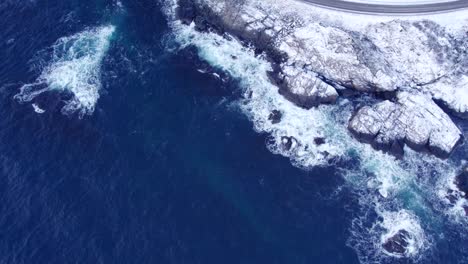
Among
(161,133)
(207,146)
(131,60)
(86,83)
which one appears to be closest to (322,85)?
(207,146)

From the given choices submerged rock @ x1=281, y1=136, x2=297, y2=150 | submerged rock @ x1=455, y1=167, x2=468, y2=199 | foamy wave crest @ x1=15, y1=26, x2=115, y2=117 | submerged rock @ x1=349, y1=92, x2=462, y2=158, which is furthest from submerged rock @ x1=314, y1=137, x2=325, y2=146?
foamy wave crest @ x1=15, y1=26, x2=115, y2=117

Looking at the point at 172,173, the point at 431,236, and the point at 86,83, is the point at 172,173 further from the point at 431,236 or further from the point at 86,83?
the point at 431,236

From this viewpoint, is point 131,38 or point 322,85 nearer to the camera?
point 322,85

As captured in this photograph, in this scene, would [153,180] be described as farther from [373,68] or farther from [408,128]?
[408,128]

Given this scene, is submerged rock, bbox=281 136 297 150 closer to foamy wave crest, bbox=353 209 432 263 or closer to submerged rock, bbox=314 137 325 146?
submerged rock, bbox=314 137 325 146

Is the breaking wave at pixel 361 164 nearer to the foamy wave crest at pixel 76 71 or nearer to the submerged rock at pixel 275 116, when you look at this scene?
the submerged rock at pixel 275 116

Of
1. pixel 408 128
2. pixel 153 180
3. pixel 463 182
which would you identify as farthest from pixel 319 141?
pixel 153 180
